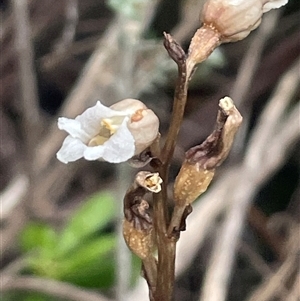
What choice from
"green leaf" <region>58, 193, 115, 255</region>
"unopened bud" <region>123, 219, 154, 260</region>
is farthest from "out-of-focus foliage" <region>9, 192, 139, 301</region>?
"unopened bud" <region>123, 219, 154, 260</region>

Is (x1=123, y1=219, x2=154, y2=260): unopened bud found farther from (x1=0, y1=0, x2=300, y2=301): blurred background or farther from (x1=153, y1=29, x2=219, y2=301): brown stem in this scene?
(x1=0, y1=0, x2=300, y2=301): blurred background

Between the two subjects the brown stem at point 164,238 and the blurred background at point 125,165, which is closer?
the brown stem at point 164,238

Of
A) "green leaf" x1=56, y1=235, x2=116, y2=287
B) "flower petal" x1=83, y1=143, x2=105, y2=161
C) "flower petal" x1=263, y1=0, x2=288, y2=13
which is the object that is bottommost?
"green leaf" x1=56, y1=235, x2=116, y2=287

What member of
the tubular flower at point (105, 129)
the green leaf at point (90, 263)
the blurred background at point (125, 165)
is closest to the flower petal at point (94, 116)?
the tubular flower at point (105, 129)

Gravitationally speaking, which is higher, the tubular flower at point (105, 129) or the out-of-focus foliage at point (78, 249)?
the tubular flower at point (105, 129)

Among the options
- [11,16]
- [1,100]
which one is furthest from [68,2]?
[1,100]

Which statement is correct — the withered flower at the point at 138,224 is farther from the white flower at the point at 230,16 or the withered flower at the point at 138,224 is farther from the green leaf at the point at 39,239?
the green leaf at the point at 39,239
